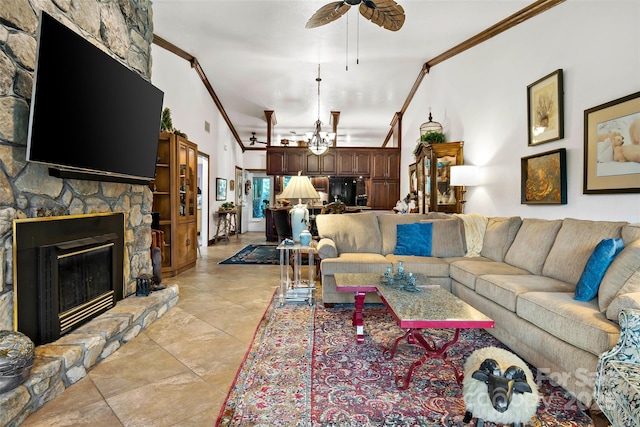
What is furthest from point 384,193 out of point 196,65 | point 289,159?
point 196,65

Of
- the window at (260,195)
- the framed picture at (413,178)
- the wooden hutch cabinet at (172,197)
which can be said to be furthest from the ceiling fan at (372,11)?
the window at (260,195)

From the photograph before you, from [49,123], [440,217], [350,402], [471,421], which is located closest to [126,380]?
[350,402]

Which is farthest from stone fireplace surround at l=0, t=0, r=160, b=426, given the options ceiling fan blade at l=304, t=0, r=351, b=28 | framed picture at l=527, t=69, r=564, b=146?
framed picture at l=527, t=69, r=564, b=146

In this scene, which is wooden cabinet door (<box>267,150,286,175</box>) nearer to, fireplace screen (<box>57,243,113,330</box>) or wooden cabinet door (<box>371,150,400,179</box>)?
wooden cabinet door (<box>371,150,400,179</box>)

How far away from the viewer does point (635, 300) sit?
169 centimetres

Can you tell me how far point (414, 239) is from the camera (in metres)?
4.13

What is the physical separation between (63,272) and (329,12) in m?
3.06

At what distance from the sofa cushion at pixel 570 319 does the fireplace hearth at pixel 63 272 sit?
119 inches

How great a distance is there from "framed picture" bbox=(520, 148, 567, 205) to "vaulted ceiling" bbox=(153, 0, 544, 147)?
71.5 inches

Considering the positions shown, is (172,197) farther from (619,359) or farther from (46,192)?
(619,359)

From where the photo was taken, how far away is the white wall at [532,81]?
2.84 m

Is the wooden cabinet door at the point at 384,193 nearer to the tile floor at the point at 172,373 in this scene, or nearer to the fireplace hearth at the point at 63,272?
the tile floor at the point at 172,373

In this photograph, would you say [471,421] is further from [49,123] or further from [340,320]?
[49,123]

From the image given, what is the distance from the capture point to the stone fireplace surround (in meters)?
1.84
